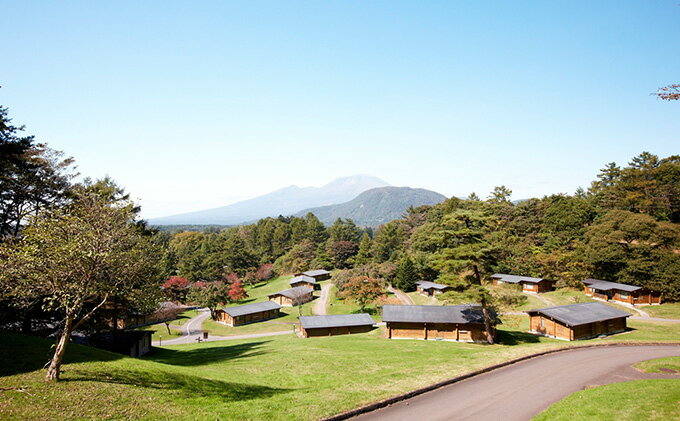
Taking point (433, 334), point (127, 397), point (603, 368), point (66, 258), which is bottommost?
A: point (433, 334)

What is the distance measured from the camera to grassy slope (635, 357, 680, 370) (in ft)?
58.9

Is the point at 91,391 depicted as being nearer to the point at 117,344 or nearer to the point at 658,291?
the point at 117,344

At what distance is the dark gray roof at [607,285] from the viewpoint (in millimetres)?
44097

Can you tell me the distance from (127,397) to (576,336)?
124ft

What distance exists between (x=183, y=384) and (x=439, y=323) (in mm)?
26598

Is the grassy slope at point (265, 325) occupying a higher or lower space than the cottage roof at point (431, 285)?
lower

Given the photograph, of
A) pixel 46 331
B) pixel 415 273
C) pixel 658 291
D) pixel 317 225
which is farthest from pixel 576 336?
pixel 317 225

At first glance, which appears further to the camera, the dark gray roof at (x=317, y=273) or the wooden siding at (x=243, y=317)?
the dark gray roof at (x=317, y=273)

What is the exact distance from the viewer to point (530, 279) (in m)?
55.8

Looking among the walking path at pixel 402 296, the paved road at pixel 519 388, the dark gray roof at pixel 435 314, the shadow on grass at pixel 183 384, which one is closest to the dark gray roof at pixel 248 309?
the walking path at pixel 402 296

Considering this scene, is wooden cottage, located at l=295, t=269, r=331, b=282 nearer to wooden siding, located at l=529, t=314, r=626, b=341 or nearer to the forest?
the forest

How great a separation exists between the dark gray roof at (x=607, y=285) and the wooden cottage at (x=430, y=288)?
21253 millimetres

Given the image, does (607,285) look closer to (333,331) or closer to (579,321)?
(579,321)

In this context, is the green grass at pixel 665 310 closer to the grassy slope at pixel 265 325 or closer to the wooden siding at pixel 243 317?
the grassy slope at pixel 265 325
